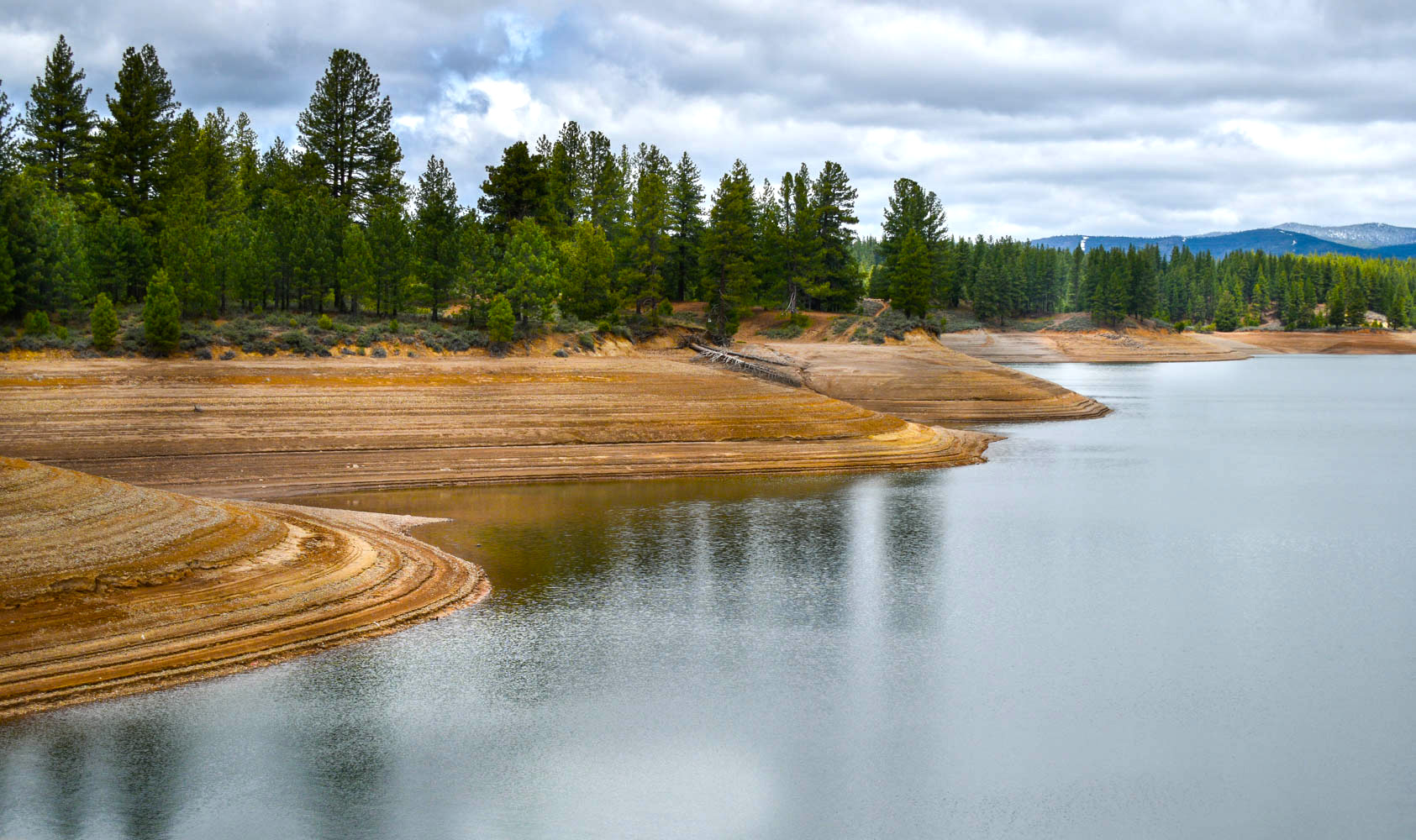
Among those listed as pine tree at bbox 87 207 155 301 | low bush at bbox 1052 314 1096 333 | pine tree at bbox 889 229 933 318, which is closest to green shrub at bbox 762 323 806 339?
pine tree at bbox 889 229 933 318

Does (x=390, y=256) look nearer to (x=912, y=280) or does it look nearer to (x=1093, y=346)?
(x=912, y=280)

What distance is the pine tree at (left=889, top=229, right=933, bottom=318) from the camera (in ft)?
361

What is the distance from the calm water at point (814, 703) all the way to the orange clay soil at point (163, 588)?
1.14 meters

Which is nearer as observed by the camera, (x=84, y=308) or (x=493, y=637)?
(x=493, y=637)

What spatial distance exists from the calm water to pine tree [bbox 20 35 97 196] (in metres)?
53.5

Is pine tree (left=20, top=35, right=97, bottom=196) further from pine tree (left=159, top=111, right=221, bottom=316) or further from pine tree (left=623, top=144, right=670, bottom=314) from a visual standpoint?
pine tree (left=623, top=144, right=670, bottom=314)

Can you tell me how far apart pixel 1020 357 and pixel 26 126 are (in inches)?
4362

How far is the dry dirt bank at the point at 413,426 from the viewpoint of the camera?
41375mm

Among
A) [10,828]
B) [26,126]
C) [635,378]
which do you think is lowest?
[10,828]

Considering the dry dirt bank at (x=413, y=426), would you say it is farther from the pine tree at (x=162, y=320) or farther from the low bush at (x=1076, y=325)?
the low bush at (x=1076, y=325)

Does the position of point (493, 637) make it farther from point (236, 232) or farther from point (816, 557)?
point (236, 232)

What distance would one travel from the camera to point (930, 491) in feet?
143

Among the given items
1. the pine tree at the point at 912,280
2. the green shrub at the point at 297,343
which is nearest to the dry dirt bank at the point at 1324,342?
the pine tree at the point at 912,280

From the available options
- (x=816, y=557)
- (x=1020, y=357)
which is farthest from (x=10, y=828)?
(x=1020, y=357)
